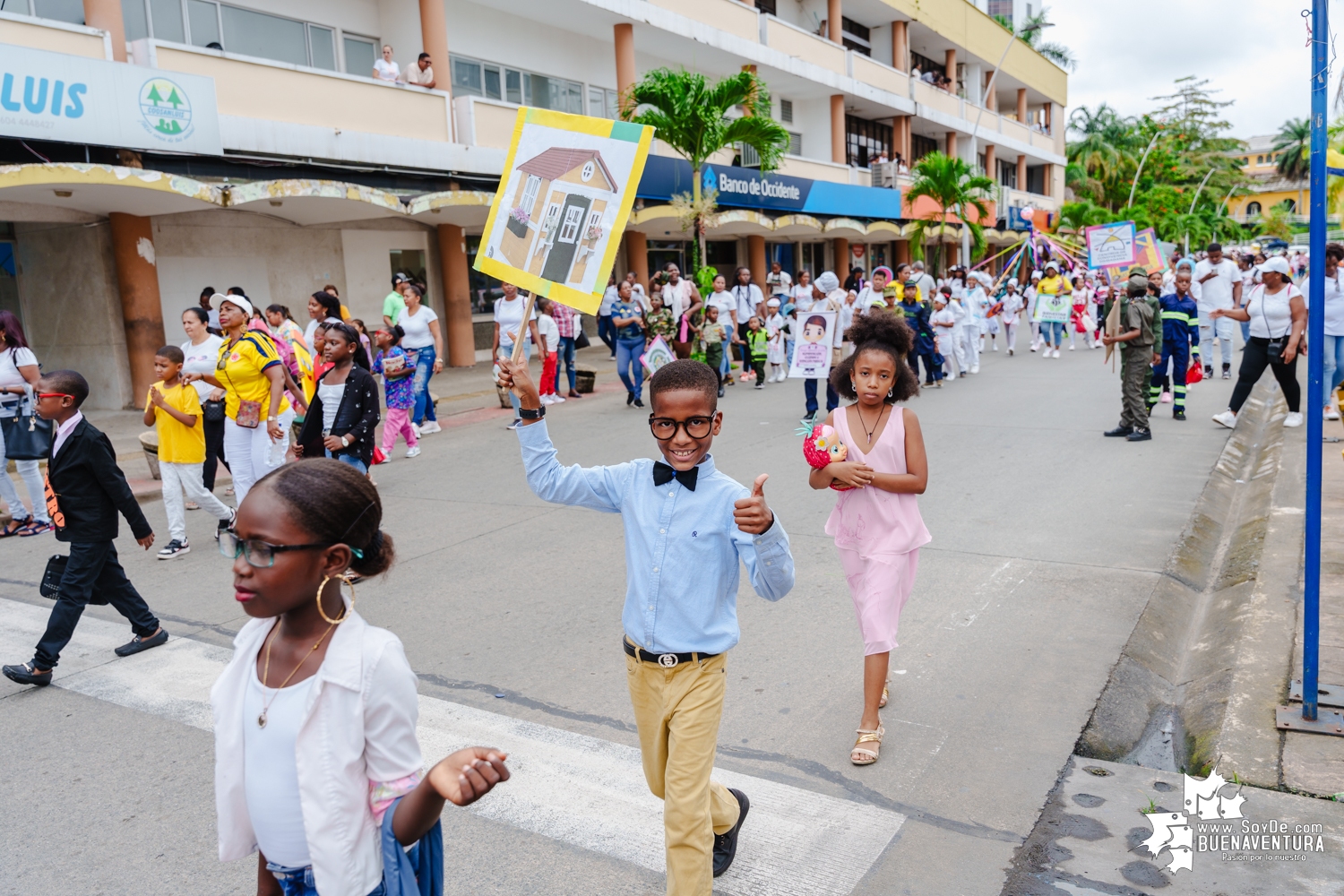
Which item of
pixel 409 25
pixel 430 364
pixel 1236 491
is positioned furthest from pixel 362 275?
pixel 1236 491

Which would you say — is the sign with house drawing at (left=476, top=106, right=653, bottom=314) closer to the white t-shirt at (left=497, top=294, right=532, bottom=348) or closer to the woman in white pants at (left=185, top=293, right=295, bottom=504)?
the woman in white pants at (left=185, top=293, right=295, bottom=504)

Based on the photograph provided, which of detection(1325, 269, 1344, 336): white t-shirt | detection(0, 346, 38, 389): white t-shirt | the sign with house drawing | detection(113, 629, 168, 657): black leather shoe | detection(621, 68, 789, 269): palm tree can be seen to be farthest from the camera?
detection(621, 68, 789, 269): palm tree

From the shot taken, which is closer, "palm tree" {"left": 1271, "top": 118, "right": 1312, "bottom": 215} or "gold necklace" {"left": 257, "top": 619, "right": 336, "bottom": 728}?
"gold necklace" {"left": 257, "top": 619, "right": 336, "bottom": 728}

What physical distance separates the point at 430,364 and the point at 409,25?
358 inches

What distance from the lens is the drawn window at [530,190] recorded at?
361cm

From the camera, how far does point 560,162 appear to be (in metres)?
3.56

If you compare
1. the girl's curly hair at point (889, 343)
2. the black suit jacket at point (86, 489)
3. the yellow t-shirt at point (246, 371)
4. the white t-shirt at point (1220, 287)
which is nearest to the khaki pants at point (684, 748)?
the girl's curly hair at point (889, 343)

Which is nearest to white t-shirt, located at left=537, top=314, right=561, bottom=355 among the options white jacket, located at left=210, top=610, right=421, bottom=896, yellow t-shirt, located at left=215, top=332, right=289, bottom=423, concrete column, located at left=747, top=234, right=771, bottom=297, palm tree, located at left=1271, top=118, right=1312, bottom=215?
yellow t-shirt, located at left=215, top=332, right=289, bottom=423

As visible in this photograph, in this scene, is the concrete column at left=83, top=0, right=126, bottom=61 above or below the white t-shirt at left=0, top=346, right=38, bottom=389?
above

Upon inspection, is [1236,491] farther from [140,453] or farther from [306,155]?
[306,155]

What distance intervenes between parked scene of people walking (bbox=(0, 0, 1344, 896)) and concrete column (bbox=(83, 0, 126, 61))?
0.08 m

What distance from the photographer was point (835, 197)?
95.7 feet

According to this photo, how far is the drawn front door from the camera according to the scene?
11.5ft

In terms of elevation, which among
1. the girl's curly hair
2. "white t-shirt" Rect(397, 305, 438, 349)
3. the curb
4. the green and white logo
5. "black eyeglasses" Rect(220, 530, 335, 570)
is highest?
the green and white logo
